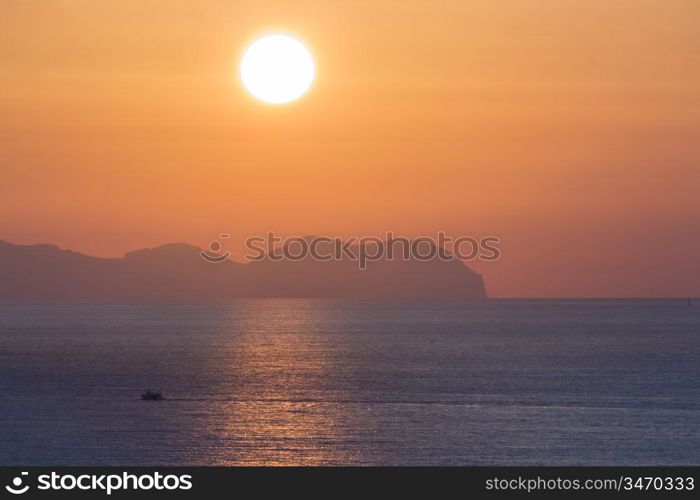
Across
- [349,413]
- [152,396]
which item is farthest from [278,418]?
[152,396]

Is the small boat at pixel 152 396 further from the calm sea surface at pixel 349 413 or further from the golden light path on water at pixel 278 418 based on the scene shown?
the golden light path on water at pixel 278 418

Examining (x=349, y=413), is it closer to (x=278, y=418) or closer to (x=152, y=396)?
(x=278, y=418)

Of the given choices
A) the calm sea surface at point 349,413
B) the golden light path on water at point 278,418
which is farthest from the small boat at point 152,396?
the golden light path on water at point 278,418

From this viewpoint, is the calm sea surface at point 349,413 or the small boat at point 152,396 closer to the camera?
the calm sea surface at point 349,413

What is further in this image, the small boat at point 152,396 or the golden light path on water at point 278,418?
the small boat at point 152,396

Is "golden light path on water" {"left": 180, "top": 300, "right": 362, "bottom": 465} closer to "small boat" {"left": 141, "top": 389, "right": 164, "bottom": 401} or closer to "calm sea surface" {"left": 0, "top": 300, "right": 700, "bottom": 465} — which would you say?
"calm sea surface" {"left": 0, "top": 300, "right": 700, "bottom": 465}

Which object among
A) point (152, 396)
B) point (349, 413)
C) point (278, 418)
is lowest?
point (278, 418)

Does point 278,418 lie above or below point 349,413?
below

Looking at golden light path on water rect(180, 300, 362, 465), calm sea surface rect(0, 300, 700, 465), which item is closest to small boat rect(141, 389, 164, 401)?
calm sea surface rect(0, 300, 700, 465)

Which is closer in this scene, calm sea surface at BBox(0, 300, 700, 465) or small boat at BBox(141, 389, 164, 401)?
calm sea surface at BBox(0, 300, 700, 465)

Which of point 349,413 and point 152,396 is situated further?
point 152,396

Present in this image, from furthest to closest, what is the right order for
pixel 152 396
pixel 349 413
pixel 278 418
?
pixel 152 396, pixel 349 413, pixel 278 418

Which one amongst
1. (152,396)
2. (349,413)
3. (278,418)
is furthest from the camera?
(152,396)
